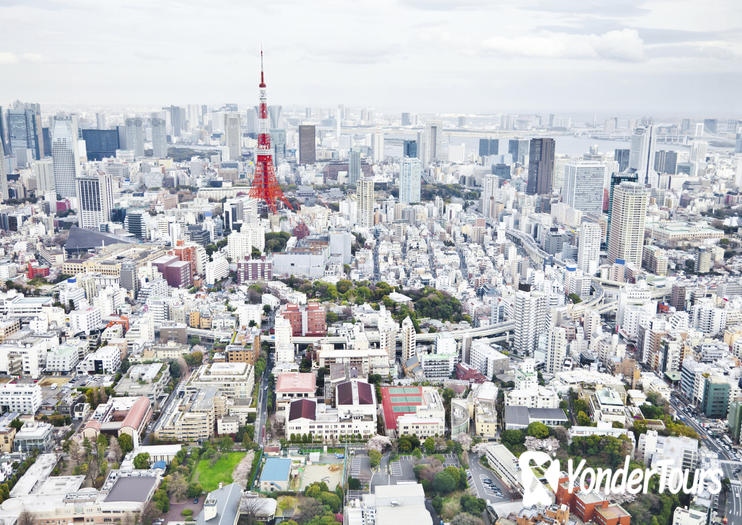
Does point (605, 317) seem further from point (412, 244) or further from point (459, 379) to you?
point (412, 244)

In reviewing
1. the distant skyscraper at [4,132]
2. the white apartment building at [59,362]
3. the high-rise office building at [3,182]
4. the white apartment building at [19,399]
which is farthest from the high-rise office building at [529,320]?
the distant skyscraper at [4,132]

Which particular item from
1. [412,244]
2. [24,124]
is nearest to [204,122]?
[24,124]

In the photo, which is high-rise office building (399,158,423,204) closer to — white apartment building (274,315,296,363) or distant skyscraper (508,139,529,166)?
distant skyscraper (508,139,529,166)

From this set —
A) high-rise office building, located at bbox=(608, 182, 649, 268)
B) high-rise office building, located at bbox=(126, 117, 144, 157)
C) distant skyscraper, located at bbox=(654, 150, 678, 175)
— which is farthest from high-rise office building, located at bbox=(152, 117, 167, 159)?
high-rise office building, located at bbox=(608, 182, 649, 268)

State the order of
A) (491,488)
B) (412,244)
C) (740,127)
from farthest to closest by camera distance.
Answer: (740,127) → (412,244) → (491,488)

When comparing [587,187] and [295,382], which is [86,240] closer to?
[295,382]

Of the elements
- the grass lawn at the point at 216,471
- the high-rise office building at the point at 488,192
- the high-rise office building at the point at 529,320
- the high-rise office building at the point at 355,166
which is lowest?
the grass lawn at the point at 216,471

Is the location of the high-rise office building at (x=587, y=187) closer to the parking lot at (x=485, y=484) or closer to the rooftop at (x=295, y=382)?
the rooftop at (x=295, y=382)
